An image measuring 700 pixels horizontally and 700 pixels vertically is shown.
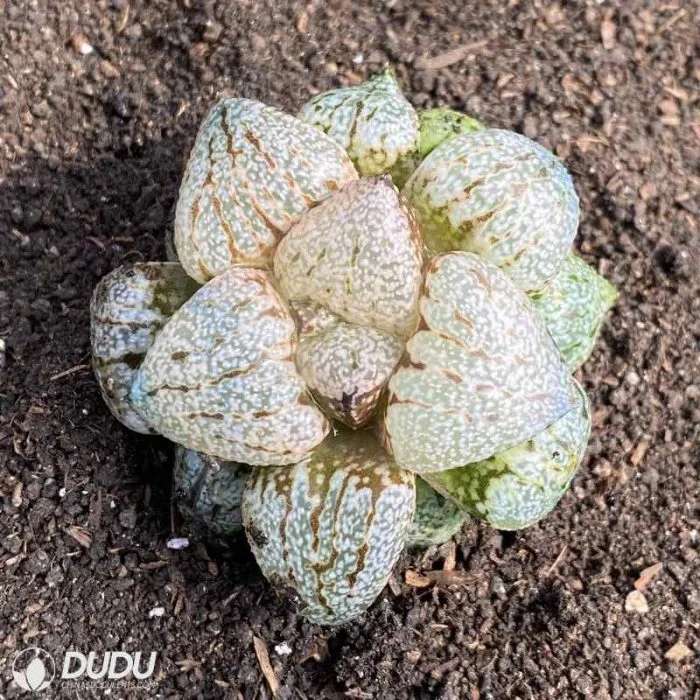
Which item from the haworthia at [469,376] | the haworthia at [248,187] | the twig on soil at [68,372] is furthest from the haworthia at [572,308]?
the twig on soil at [68,372]


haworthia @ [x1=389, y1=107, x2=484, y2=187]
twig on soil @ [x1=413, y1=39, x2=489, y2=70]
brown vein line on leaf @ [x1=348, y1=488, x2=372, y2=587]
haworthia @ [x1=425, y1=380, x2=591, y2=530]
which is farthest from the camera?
twig on soil @ [x1=413, y1=39, x2=489, y2=70]

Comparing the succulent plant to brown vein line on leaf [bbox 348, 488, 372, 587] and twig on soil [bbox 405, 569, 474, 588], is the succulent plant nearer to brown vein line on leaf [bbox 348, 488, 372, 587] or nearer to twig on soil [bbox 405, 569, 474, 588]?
brown vein line on leaf [bbox 348, 488, 372, 587]

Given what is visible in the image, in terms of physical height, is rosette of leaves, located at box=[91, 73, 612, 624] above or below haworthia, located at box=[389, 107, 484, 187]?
below

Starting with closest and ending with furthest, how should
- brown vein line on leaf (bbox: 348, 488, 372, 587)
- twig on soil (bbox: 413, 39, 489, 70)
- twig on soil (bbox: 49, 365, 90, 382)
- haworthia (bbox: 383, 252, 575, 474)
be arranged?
haworthia (bbox: 383, 252, 575, 474), brown vein line on leaf (bbox: 348, 488, 372, 587), twig on soil (bbox: 49, 365, 90, 382), twig on soil (bbox: 413, 39, 489, 70)

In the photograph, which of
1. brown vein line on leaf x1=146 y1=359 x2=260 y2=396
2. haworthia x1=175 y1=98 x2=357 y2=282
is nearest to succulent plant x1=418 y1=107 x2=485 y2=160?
haworthia x1=175 y1=98 x2=357 y2=282

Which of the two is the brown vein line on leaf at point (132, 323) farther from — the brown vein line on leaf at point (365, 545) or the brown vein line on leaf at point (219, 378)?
the brown vein line on leaf at point (365, 545)

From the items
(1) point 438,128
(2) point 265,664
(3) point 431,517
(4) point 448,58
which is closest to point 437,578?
(3) point 431,517
